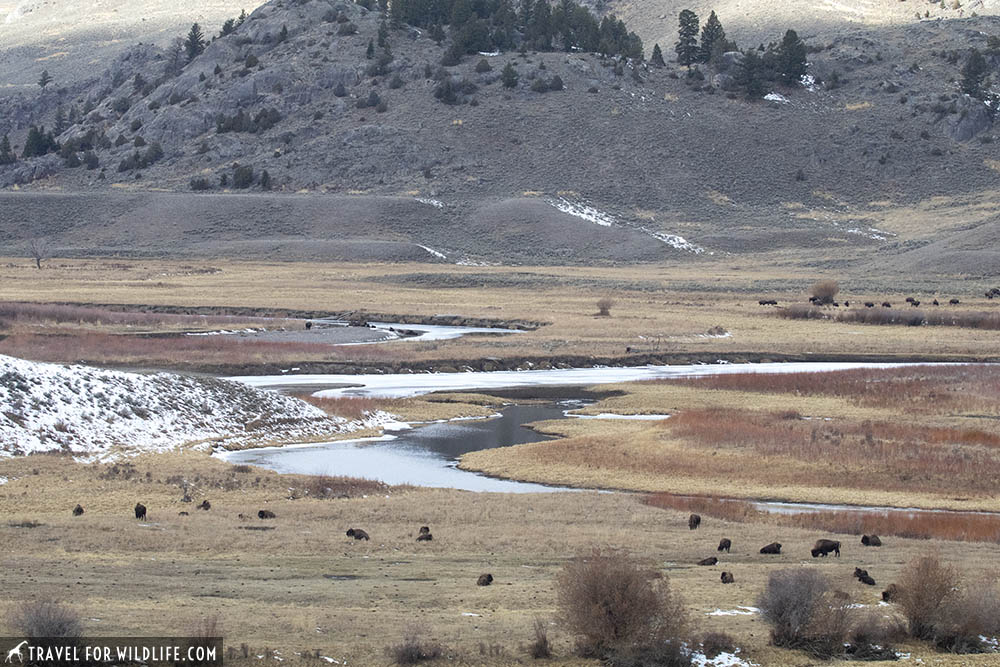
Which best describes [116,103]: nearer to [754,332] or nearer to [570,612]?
[754,332]

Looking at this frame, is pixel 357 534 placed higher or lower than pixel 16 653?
lower

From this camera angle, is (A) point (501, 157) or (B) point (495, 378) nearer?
(B) point (495, 378)

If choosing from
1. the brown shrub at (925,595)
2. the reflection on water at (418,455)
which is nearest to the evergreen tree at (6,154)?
the reflection on water at (418,455)

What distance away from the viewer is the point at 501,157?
16262cm

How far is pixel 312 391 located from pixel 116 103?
475 ft

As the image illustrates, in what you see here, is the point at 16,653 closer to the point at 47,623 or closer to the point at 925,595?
the point at 47,623

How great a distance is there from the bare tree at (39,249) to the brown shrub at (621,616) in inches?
4287

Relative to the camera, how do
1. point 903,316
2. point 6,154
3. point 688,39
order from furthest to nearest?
point 688,39 < point 6,154 < point 903,316

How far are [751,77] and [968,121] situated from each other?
28460mm

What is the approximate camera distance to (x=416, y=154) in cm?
16050

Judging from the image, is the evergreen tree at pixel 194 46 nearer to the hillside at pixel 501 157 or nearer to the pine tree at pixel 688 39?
the hillside at pixel 501 157

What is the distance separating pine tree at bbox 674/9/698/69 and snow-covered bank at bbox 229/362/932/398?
128 m

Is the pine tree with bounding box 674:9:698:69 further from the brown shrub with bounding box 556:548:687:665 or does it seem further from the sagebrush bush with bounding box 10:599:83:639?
the sagebrush bush with bounding box 10:599:83:639

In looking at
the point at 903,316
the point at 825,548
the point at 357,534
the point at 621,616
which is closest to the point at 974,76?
the point at 903,316
